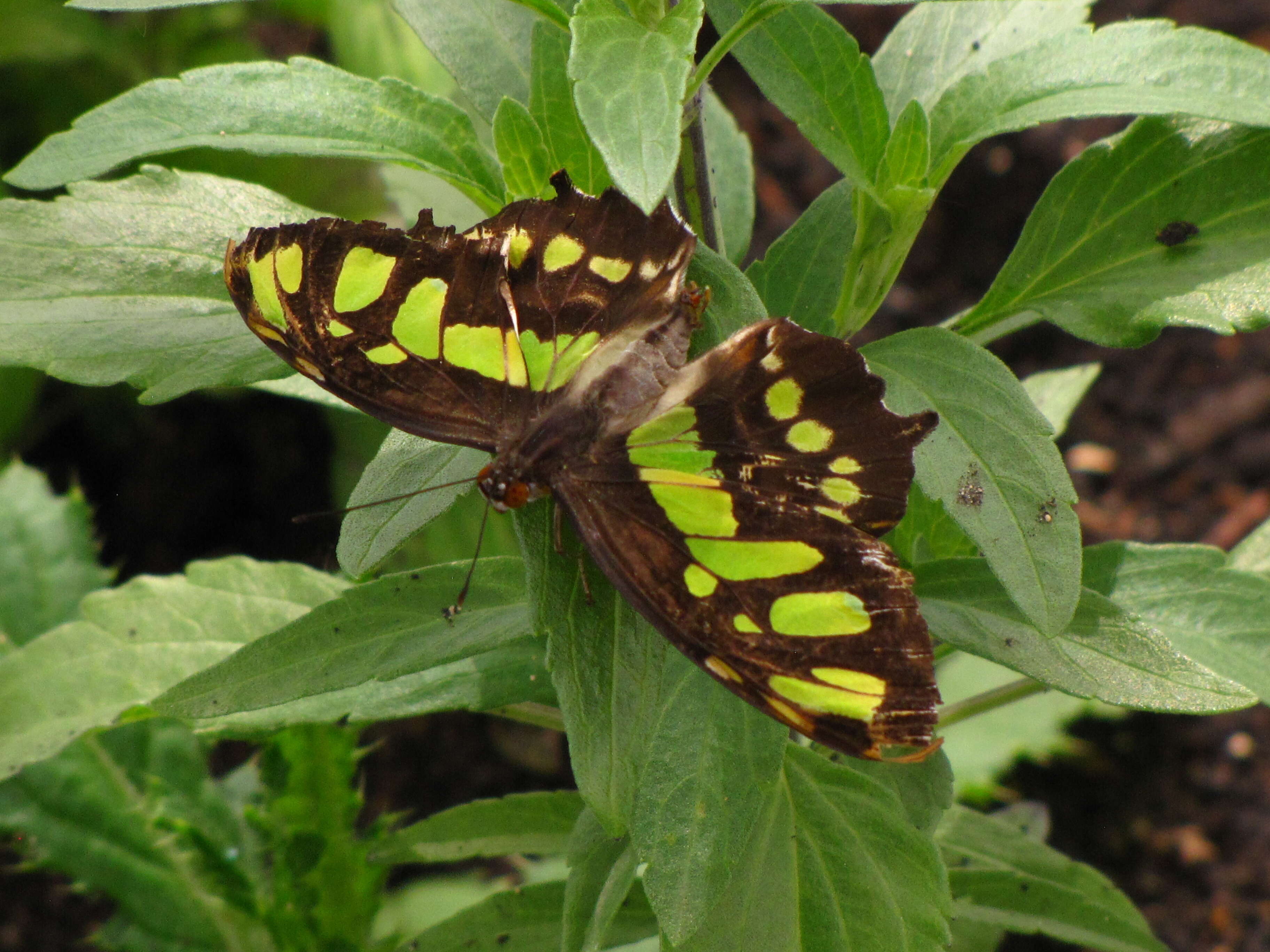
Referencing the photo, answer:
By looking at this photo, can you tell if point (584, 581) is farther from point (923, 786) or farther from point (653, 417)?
point (923, 786)

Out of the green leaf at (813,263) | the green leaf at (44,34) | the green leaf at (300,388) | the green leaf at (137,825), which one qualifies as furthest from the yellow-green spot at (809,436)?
the green leaf at (44,34)

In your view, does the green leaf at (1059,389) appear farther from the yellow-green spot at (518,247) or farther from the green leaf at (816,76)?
the yellow-green spot at (518,247)

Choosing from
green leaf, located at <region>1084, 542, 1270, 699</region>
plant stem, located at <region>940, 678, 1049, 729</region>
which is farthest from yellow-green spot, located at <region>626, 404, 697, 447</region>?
plant stem, located at <region>940, 678, 1049, 729</region>

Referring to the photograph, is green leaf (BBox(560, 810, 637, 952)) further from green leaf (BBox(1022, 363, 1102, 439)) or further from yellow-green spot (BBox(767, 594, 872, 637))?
green leaf (BBox(1022, 363, 1102, 439))

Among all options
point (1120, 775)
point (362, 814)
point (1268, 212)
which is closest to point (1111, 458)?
point (1120, 775)

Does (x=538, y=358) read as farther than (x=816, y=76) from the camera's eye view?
Yes

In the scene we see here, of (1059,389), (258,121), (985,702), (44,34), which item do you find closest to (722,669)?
(258,121)
